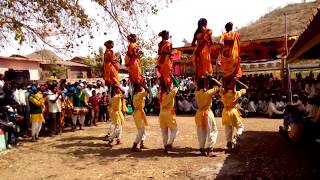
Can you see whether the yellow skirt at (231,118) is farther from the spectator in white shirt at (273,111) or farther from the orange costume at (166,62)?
the spectator in white shirt at (273,111)

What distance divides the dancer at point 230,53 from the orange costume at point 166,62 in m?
1.22

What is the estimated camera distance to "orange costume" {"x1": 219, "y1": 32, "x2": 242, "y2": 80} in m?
8.67

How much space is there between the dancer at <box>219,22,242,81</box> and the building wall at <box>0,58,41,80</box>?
27.6 metres

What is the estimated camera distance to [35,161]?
9109 millimetres

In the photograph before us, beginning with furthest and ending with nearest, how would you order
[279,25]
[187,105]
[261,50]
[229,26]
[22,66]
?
[279,25]
[22,66]
[261,50]
[187,105]
[229,26]

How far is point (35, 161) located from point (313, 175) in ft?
19.5

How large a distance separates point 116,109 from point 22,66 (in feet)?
92.0

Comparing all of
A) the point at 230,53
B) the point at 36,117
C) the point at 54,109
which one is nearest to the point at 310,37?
the point at 230,53

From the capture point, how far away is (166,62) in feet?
30.1

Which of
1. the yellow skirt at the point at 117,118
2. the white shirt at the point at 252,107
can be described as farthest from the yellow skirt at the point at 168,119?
the white shirt at the point at 252,107

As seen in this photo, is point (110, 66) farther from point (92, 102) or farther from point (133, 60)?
point (92, 102)

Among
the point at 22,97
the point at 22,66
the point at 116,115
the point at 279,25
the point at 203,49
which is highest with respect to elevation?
the point at 279,25

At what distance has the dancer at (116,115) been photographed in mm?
10383

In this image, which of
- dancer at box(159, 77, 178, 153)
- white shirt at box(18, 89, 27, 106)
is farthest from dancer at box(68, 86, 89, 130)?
dancer at box(159, 77, 178, 153)
